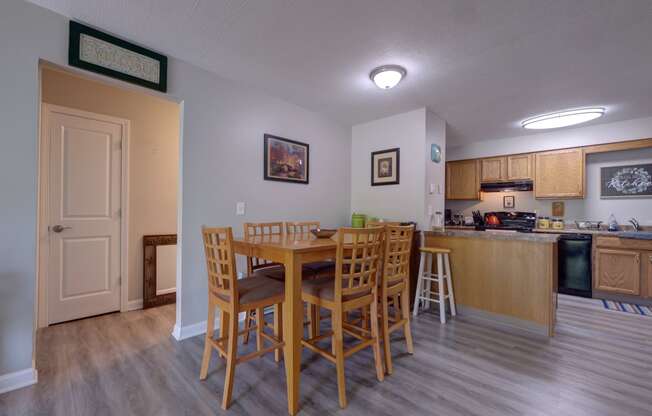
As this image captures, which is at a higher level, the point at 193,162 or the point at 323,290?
the point at 193,162

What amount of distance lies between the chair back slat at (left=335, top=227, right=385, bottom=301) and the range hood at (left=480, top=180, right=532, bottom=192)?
379 centimetres

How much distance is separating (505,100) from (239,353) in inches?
142

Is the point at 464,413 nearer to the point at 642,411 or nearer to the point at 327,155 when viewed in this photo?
the point at 642,411

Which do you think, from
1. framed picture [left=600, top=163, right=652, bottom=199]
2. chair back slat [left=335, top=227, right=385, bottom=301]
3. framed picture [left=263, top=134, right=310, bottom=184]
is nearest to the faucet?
framed picture [left=600, top=163, right=652, bottom=199]

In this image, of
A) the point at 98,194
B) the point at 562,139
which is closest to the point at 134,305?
the point at 98,194

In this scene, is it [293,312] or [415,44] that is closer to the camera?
[293,312]

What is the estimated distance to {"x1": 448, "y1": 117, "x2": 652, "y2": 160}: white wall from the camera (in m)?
3.74

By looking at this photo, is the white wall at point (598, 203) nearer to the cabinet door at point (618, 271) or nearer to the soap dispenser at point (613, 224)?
the soap dispenser at point (613, 224)

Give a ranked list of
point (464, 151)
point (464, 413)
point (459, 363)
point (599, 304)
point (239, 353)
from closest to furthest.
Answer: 1. point (464, 413)
2. point (459, 363)
3. point (239, 353)
4. point (599, 304)
5. point (464, 151)

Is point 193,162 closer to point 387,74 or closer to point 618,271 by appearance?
point 387,74

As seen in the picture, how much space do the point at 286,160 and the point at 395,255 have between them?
181 centimetres

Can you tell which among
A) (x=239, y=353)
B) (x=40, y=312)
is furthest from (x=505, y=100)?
(x=40, y=312)

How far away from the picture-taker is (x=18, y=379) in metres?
1.74

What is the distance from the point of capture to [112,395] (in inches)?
66.8
